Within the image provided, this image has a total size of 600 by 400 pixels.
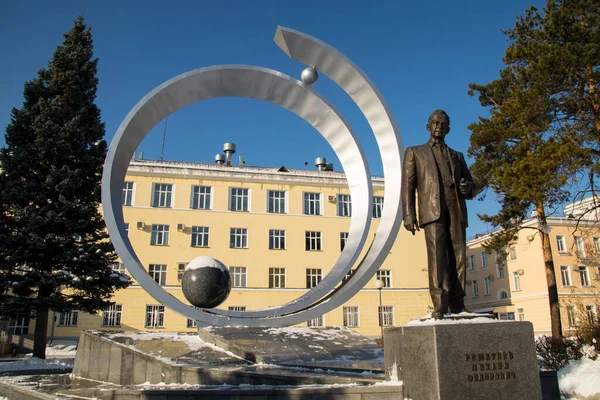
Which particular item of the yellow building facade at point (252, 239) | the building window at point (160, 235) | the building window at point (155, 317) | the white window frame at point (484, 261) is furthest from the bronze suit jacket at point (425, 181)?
the white window frame at point (484, 261)

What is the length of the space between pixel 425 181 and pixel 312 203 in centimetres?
A: 2445

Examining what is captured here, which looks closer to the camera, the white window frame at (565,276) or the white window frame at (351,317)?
the white window frame at (351,317)

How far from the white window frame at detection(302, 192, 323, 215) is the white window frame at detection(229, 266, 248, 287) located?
5.06 m

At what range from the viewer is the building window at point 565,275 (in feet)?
109

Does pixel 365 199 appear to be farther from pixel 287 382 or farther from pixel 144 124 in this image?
pixel 287 382

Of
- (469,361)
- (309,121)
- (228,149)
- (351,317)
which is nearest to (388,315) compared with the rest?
(351,317)

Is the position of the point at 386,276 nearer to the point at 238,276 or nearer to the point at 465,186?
the point at 238,276

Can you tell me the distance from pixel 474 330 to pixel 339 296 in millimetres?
6242

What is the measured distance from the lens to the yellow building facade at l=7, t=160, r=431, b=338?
27234mm

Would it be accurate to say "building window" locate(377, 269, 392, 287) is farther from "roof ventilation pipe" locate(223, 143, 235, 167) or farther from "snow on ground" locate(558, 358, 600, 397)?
"snow on ground" locate(558, 358, 600, 397)

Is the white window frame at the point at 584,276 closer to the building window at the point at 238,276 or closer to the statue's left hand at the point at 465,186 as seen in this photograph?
the building window at the point at 238,276

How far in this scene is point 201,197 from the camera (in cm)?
2881

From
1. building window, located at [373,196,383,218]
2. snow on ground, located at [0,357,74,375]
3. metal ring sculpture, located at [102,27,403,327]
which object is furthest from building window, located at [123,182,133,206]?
metal ring sculpture, located at [102,27,403,327]

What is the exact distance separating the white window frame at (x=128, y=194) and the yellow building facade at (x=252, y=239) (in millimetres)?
52
